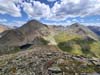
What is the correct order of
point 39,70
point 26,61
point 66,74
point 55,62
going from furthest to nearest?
point 26,61, point 55,62, point 39,70, point 66,74

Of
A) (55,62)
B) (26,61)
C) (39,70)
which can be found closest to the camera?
(39,70)

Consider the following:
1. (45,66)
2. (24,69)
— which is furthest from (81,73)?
(24,69)

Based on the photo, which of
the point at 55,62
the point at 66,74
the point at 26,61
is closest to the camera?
the point at 66,74

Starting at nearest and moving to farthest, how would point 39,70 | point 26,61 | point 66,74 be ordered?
point 66,74
point 39,70
point 26,61

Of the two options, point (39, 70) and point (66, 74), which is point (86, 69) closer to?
point (66, 74)

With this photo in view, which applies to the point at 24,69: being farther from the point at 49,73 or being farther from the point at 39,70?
the point at 49,73

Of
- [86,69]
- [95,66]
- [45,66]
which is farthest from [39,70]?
[95,66]

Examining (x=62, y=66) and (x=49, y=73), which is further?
(x=62, y=66)

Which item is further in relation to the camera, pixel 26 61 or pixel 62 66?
pixel 26 61

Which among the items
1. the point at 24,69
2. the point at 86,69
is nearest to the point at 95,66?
the point at 86,69
